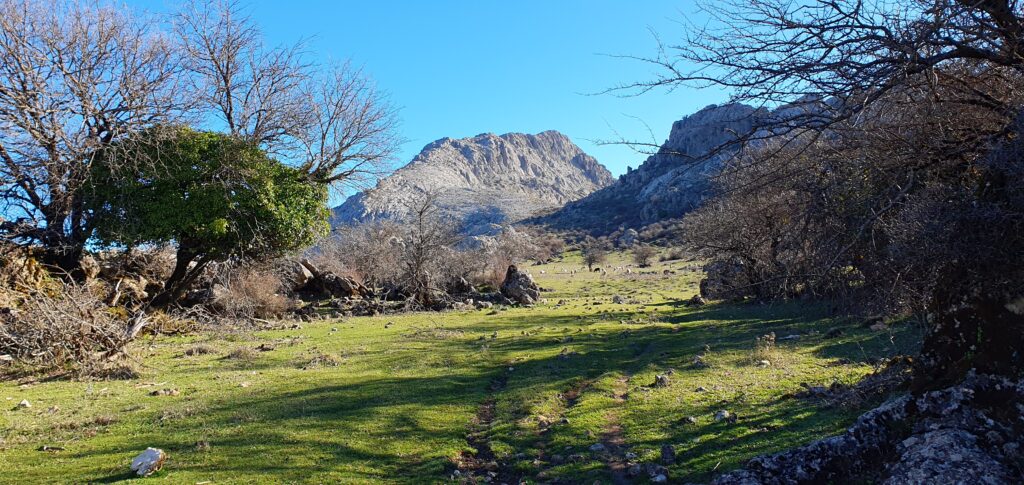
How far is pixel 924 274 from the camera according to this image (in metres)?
6.29

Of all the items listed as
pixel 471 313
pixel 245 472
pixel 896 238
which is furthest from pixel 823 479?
pixel 471 313

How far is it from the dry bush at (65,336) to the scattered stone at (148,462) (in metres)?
6.67

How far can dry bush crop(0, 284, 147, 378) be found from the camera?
12.1m

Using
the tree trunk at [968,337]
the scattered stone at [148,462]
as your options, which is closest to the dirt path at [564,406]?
the tree trunk at [968,337]

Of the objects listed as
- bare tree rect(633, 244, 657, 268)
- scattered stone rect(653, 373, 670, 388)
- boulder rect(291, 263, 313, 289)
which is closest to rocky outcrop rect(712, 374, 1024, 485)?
scattered stone rect(653, 373, 670, 388)

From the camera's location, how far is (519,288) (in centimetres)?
3406

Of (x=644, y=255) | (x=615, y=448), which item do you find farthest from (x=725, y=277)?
(x=644, y=255)

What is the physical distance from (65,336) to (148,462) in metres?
7.56

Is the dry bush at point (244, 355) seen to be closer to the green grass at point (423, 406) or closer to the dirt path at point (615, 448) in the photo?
the green grass at point (423, 406)

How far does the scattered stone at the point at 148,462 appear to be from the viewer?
682cm

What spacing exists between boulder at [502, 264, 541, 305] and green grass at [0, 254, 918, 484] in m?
14.6

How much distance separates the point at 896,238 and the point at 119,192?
20.5m

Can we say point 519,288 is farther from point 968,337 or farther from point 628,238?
point 628,238

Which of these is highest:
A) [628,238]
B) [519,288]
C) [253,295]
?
[628,238]
